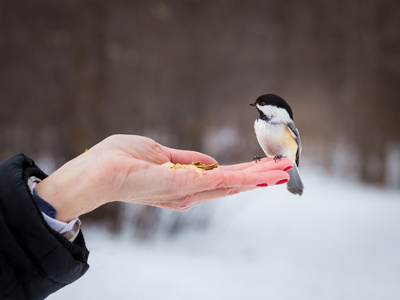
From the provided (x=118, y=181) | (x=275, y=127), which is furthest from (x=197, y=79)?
(x=118, y=181)

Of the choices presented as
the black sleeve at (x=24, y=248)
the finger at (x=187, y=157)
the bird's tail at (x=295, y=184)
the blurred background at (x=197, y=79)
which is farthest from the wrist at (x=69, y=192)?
the blurred background at (x=197, y=79)

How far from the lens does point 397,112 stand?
138 inches

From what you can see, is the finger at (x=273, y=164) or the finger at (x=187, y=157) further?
the finger at (x=187, y=157)

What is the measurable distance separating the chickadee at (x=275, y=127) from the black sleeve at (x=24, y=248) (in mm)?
566

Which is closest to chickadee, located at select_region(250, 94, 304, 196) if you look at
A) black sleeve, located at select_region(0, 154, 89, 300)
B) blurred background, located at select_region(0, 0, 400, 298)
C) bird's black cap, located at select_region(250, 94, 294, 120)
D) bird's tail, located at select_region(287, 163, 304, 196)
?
bird's black cap, located at select_region(250, 94, 294, 120)

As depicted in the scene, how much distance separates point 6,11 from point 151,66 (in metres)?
1.08

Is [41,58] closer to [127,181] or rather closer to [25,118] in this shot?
[25,118]

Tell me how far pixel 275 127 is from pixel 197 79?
1.83 meters

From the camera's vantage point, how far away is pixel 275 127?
3.67ft

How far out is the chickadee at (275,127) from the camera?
3.54 feet

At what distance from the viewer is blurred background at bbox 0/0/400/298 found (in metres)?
2.69

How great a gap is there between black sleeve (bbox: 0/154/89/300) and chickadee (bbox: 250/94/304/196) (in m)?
0.57

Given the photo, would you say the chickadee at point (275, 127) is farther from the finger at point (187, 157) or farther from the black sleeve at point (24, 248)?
the black sleeve at point (24, 248)

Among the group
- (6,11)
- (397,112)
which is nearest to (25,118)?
(6,11)
